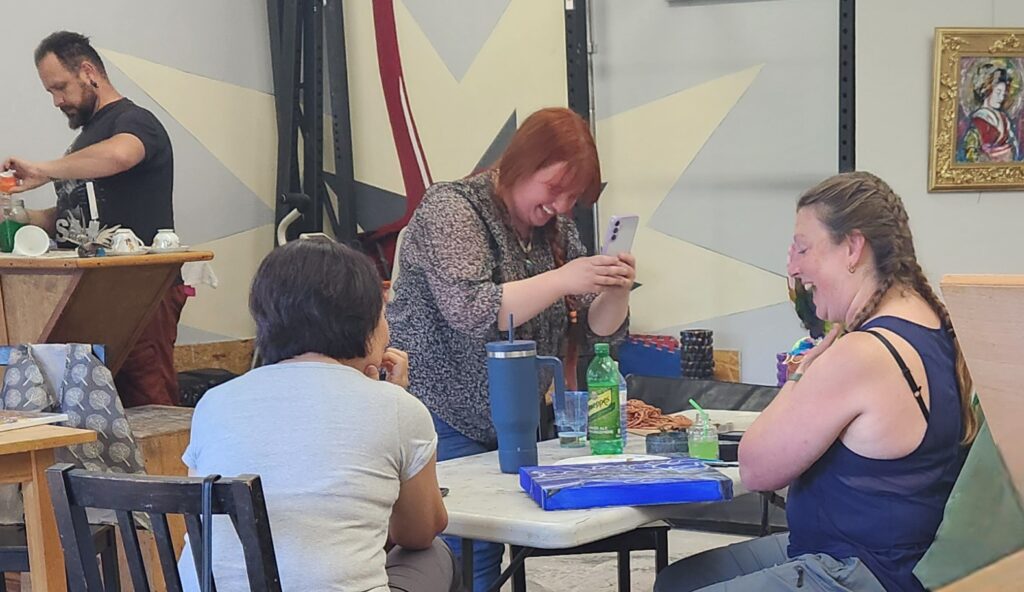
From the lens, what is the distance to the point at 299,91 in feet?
17.9

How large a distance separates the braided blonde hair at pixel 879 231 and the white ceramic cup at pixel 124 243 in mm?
2289

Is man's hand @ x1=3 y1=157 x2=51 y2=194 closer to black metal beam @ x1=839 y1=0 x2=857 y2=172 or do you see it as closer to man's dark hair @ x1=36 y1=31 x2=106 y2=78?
man's dark hair @ x1=36 y1=31 x2=106 y2=78

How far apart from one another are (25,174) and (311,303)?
2540 mm

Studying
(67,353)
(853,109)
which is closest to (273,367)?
(67,353)

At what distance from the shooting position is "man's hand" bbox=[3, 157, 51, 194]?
150 inches

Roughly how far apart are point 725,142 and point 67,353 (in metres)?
2.71

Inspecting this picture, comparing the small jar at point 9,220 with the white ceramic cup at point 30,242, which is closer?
the white ceramic cup at point 30,242

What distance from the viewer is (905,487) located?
1.81 metres

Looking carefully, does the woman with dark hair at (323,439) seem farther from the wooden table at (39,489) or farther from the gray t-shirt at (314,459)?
the wooden table at (39,489)

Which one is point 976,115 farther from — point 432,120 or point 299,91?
point 299,91

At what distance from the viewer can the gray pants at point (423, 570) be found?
183cm

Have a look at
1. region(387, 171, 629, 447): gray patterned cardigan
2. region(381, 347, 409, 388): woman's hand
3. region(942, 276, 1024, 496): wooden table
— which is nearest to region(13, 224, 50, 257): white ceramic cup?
region(387, 171, 629, 447): gray patterned cardigan

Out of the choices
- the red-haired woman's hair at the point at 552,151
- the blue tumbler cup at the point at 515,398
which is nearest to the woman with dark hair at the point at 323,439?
the blue tumbler cup at the point at 515,398

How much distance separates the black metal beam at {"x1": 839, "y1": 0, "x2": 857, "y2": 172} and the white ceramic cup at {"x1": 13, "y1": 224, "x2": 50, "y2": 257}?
2.67 m
